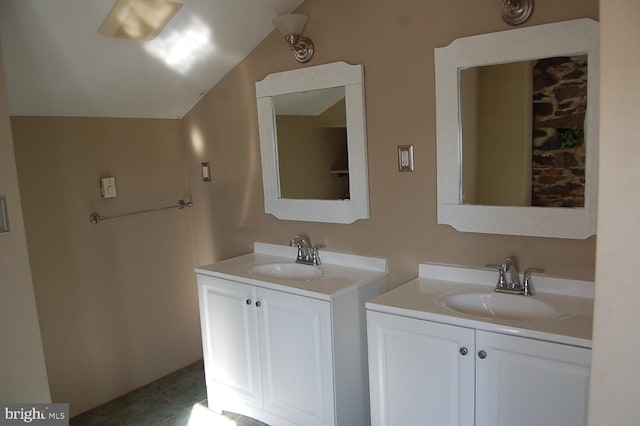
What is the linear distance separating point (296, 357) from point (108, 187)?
4.83 ft

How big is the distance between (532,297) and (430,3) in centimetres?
124

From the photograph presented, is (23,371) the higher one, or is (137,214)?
(137,214)

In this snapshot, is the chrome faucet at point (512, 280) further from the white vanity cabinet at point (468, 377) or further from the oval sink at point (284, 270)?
the oval sink at point (284, 270)

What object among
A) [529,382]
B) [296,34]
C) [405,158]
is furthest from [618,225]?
[296,34]

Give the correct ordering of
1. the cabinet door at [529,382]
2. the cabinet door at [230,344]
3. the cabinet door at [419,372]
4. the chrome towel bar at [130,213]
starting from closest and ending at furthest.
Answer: the cabinet door at [529,382] < the cabinet door at [419,372] < the cabinet door at [230,344] < the chrome towel bar at [130,213]

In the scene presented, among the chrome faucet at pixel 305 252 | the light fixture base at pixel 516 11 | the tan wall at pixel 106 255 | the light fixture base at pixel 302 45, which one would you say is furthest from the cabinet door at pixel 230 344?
the light fixture base at pixel 516 11

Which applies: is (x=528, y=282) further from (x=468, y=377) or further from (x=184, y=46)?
(x=184, y=46)

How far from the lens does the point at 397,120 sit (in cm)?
217

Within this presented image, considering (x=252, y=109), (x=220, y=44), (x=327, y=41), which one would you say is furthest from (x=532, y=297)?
(x=220, y=44)

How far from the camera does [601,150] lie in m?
0.78

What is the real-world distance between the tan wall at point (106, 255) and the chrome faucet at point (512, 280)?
206 cm

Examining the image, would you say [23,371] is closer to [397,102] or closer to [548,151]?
[397,102]

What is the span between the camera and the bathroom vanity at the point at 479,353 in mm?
1488

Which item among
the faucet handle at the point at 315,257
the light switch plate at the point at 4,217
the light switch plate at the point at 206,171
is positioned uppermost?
the light switch plate at the point at 206,171
